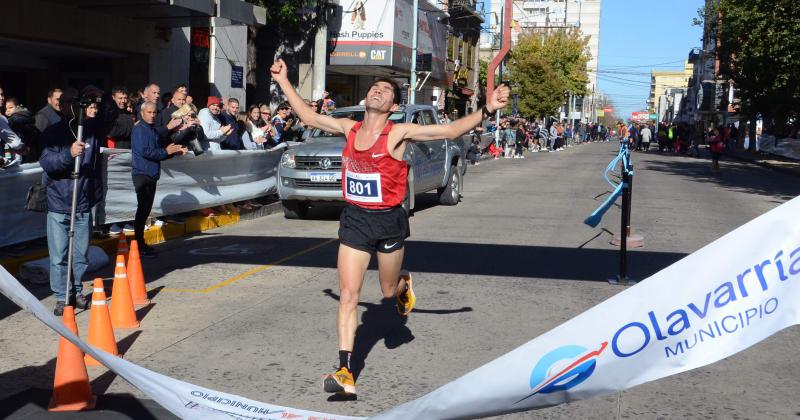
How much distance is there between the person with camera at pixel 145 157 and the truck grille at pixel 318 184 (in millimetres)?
3819

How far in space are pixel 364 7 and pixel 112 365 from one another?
29.2 m

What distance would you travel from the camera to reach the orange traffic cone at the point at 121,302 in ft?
22.8

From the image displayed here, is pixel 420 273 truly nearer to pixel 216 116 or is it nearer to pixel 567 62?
pixel 216 116

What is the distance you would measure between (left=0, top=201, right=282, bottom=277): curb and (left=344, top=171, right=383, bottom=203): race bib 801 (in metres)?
5.05

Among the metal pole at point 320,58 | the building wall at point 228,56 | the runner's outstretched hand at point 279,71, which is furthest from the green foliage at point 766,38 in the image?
the runner's outstretched hand at point 279,71

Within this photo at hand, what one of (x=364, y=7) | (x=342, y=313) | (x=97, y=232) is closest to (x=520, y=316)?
(x=342, y=313)

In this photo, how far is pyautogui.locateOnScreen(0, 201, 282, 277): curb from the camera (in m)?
9.34

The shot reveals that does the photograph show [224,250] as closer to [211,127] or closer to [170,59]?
[211,127]

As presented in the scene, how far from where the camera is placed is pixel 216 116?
1400 cm

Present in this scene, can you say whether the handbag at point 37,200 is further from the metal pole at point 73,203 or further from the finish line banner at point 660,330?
the finish line banner at point 660,330

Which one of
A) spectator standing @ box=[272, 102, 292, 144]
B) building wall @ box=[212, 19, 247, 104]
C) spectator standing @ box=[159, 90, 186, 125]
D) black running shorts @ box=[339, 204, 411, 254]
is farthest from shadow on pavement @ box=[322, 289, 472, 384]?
building wall @ box=[212, 19, 247, 104]

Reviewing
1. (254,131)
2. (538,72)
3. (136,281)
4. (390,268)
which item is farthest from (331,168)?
(538,72)

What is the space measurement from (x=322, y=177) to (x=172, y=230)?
266cm

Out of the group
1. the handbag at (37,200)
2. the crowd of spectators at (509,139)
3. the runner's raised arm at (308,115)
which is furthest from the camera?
the crowd of spectators at (509,139)
